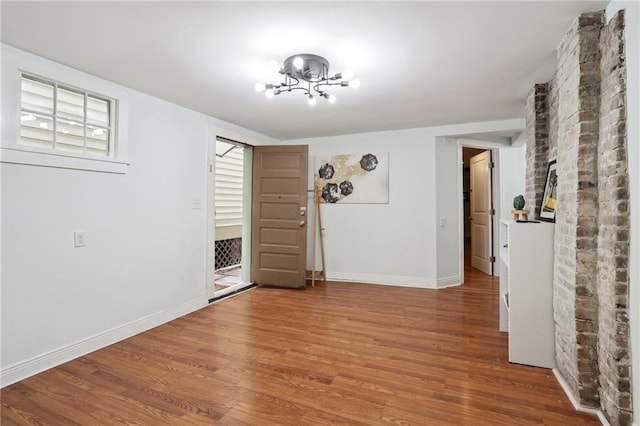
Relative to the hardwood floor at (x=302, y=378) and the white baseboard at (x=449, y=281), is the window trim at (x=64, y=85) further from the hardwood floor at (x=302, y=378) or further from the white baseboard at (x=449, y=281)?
the white baseboard at (x=449, y=281)

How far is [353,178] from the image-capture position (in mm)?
5055

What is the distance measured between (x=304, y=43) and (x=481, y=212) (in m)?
4.81

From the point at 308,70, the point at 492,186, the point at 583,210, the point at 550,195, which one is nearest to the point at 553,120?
the point at 550,195

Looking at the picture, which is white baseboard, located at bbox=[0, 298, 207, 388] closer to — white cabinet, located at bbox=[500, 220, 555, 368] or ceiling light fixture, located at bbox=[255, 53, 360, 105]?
ceiling light fixture, located at bbox=[255, 53, 360, 105]

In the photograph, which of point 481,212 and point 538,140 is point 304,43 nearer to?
point 538,140

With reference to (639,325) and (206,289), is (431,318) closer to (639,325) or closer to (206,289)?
(639,325)

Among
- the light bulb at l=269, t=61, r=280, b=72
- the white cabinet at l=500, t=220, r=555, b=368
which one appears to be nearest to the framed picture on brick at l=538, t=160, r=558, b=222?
the white cabinet at l=500, t=220, r=555, b=368

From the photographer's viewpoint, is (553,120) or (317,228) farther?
(317,228)

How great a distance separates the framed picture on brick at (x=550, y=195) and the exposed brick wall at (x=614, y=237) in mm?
963

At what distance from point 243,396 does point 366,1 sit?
2.39 meters

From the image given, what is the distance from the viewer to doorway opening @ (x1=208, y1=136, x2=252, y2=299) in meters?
4.93

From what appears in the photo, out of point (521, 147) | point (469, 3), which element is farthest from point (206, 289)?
point (521, 147)

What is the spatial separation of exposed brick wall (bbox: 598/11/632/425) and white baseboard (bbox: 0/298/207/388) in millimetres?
3482

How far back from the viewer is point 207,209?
390cm
